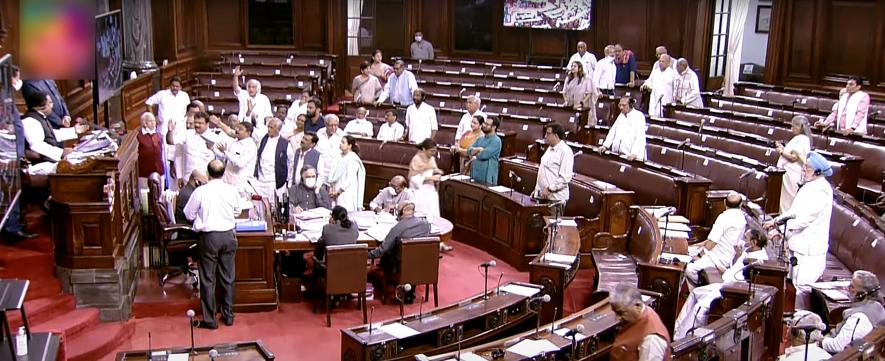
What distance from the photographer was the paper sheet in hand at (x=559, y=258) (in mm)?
8375

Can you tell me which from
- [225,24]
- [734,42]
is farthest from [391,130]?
[734,42]

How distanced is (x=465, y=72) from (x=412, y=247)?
1046 cm

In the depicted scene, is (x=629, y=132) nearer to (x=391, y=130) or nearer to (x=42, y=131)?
(x=391, y=130)

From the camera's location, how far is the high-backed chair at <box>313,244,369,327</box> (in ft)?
27.3

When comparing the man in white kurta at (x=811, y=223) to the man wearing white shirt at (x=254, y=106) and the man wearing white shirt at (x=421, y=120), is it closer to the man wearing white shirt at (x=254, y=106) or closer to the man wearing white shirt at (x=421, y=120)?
the man wearing white shirt at (x=421, y=120)

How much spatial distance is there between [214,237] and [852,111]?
30.0 feet

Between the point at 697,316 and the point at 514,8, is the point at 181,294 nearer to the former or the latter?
the point at 697,316

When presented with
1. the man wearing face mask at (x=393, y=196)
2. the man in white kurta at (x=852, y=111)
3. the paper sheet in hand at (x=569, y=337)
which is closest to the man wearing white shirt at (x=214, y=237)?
the man wearing face mask at (x=393, y=196)

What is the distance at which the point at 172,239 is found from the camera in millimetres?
8773

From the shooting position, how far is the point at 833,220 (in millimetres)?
9820

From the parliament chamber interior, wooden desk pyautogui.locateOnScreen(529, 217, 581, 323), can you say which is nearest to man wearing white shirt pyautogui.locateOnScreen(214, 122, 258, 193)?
the parliament chamber interior

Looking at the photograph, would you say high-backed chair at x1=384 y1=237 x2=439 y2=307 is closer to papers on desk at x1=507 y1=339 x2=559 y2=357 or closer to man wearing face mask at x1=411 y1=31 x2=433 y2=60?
papers on desk at x1=507 y1=339 x2=559 y2=357

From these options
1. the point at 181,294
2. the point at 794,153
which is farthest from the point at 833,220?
the point at 181,294

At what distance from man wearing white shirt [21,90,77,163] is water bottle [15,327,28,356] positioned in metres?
2.86
